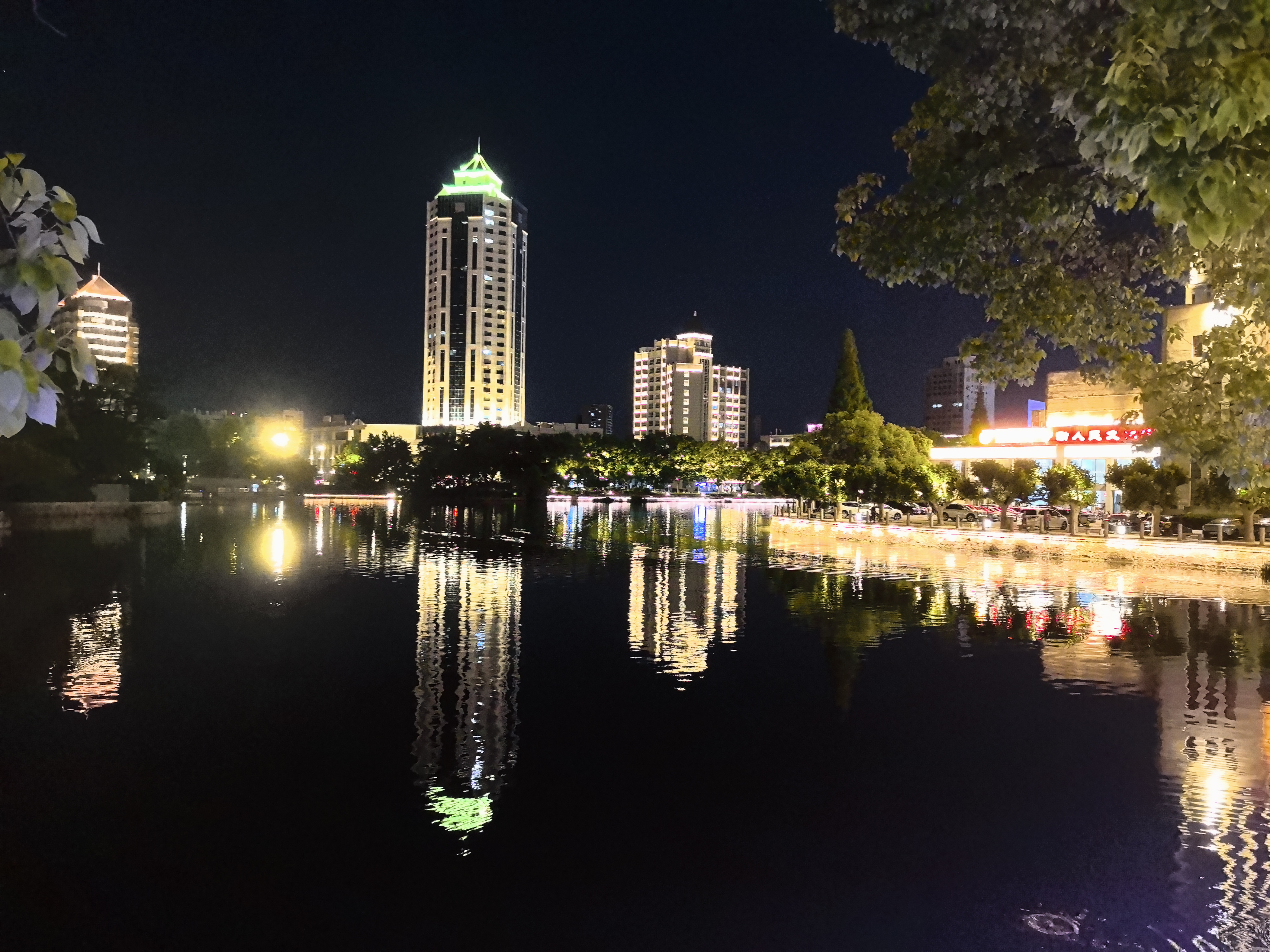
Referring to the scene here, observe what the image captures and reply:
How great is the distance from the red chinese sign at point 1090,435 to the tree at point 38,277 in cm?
4162

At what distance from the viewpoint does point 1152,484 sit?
3397cm

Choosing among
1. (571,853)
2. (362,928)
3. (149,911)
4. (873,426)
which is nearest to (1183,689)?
(571,853)

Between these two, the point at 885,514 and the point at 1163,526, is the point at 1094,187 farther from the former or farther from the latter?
the point at 885,514

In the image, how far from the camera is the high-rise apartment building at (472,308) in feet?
604

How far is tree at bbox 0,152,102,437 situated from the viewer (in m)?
2.91

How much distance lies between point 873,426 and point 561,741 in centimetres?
4721

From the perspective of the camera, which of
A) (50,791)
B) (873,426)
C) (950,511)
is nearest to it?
(50,791)

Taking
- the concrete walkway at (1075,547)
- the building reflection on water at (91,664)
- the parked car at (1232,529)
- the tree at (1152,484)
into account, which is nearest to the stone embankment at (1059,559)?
the concrete walkway at (1075,547)

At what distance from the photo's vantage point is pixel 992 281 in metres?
7.67

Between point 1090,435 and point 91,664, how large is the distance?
40176 mm

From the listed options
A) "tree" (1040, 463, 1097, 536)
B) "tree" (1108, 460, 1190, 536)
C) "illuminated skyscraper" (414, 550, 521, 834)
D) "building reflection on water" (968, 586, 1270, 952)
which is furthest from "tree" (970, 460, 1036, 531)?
"illuminated skyscraper" (414, 550, 521, 834)

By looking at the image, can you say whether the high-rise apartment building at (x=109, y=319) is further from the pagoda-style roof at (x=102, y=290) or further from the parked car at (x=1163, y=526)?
the parked car at (x=1163, y=526)

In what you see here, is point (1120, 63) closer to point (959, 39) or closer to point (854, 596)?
point (959, 39)

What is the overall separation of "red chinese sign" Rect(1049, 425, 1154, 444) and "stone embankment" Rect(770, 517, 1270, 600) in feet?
25.8
